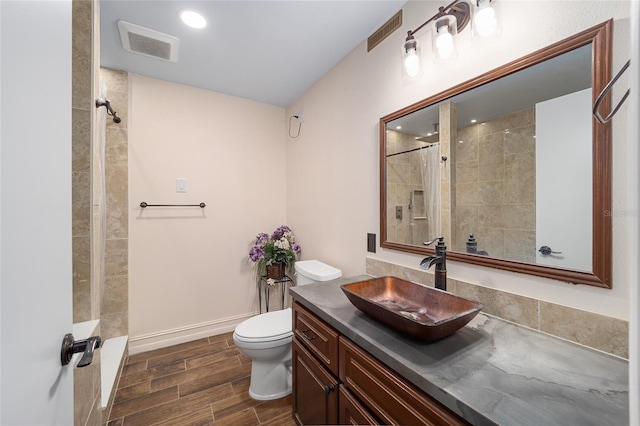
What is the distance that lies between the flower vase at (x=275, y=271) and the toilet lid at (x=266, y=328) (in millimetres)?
598

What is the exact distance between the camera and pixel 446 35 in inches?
47.1

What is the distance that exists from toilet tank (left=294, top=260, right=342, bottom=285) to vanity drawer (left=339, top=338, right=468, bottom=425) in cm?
81

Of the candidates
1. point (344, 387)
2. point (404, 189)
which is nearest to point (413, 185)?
point (404, 189)

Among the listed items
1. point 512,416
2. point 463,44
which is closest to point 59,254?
point 512,416

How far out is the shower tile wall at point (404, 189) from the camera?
1461mm

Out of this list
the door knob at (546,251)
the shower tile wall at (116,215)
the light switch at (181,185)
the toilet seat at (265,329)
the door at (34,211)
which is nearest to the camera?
the door at (34,211)

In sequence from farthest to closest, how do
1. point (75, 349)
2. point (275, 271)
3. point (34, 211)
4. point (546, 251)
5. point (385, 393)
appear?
point (275, 271) < point (546, 251) < point (385, 393) < point (75, 349) < point (34, 211)

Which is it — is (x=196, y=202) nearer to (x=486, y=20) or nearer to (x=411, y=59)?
(x=411, y=59)

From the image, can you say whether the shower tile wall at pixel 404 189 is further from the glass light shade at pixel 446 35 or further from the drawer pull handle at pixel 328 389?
the drawer pull handle at pixel 328 389

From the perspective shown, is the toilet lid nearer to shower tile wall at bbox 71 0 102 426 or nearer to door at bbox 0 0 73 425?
shower tile wall at bbox 71 0 102 426

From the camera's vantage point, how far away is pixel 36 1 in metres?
0.54

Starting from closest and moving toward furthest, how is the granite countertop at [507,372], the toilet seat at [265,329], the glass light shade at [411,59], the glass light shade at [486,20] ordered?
1. the granite countertop at [507,372]
2. the glass light shade at [486,20]
3. the glass light shade at [411,59]
4. the toilet seat at [265,329]

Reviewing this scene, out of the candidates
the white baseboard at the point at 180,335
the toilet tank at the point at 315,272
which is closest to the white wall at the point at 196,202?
the white baseboard at the point at 180,335

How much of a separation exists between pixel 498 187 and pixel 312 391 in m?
1.27
